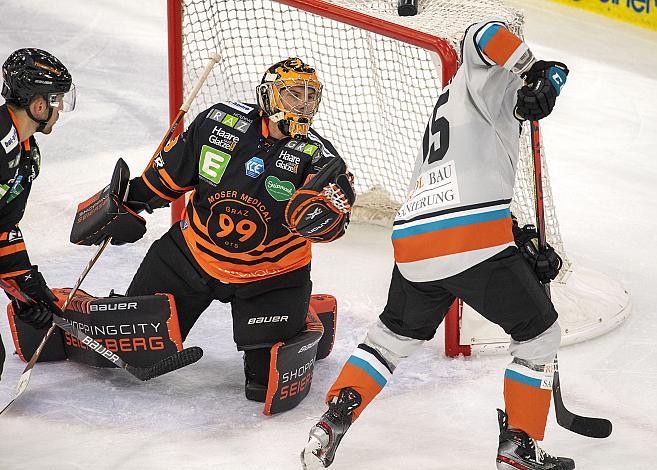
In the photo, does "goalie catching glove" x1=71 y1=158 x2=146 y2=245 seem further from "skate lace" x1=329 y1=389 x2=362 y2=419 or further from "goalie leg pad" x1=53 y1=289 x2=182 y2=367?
"skate lace" x1=329 y1=389 x2=362 y2=419

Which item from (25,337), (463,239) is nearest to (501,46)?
(463,239)

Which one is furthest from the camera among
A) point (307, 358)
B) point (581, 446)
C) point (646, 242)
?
point (646, 242)

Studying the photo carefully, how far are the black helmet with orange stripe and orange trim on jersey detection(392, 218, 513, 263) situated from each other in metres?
1.07

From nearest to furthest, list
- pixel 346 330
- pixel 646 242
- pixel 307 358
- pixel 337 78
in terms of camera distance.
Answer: pixel 307 358
pixel 346 330
pixel 646 242
pixel 337 78

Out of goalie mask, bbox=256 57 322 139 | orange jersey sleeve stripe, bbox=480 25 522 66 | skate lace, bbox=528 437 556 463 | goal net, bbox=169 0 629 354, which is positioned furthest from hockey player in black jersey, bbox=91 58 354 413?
skate lace, bbox=528 437 556 463

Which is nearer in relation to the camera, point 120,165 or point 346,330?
point 120,165

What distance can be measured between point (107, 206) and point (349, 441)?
101 cm

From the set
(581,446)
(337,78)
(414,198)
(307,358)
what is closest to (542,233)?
(414,198)

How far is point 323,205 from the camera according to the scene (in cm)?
296

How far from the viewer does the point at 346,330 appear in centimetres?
381

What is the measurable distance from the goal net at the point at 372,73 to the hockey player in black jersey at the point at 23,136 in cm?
99

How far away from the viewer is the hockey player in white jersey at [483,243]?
2.66 m

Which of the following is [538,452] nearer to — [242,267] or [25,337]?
[242,267]

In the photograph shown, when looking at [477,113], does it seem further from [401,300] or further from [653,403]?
[653,403]
